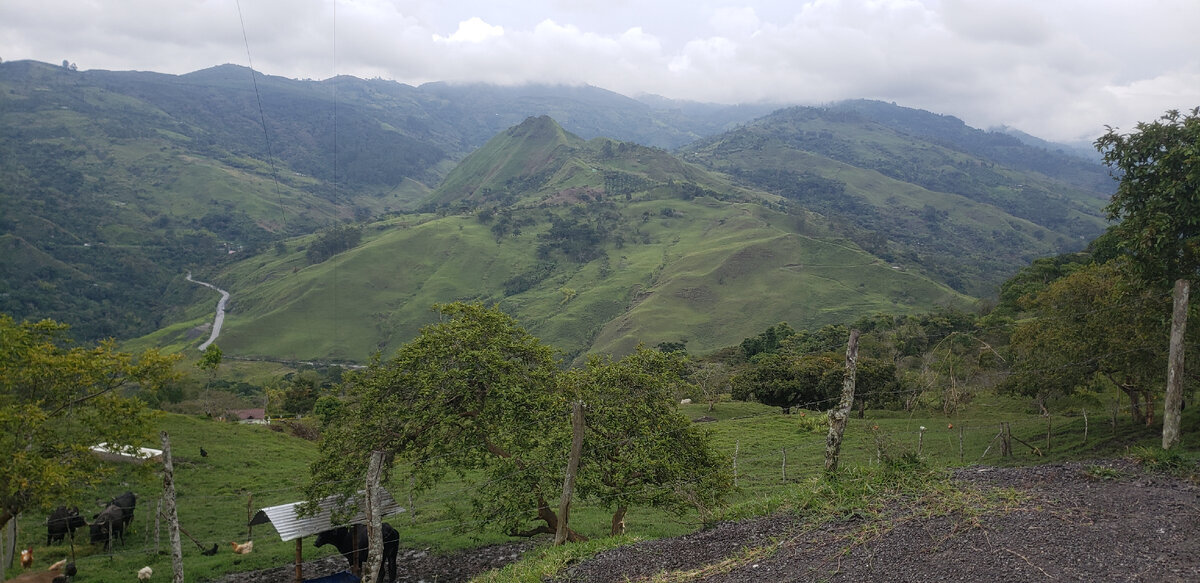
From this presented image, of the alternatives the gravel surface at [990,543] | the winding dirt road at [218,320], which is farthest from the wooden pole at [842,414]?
the winding dirt road at [218,320]

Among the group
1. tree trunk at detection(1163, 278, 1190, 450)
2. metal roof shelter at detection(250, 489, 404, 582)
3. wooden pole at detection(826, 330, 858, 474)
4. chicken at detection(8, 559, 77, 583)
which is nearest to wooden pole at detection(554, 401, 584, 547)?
metal roof shelter at detection(250, 489, 404, 582)

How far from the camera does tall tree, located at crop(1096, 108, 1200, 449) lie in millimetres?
17500

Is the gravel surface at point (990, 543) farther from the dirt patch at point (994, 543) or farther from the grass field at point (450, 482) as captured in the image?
the grass field at point (450, 482)

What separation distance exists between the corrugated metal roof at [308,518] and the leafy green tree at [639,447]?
4962mm

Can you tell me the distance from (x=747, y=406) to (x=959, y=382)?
1358 cm

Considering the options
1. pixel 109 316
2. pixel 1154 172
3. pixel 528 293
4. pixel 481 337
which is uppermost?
pixel 1154 172

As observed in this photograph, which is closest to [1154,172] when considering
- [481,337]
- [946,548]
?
[946,548]

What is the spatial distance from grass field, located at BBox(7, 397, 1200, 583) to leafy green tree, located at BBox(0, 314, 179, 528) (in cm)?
133

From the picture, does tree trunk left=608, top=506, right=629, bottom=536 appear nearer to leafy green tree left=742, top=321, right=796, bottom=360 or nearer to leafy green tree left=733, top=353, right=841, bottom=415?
leafy green tree left=733, top=353, right=841, bottom=415

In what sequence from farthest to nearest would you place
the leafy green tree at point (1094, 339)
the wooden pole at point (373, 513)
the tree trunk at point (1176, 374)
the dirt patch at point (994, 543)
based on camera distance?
the leafy green tree at point (1094, 339), the wooden pole at point (373, 513), the tree trunk at point (1176, 374), the dirt patch at point (994, 543)

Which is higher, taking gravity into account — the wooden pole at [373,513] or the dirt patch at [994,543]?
the dirt patch at [994,543]

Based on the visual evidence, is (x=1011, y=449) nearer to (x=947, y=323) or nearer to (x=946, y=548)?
(x=946, y=548)

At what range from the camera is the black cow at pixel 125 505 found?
22.2 m

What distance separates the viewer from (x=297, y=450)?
124ft
